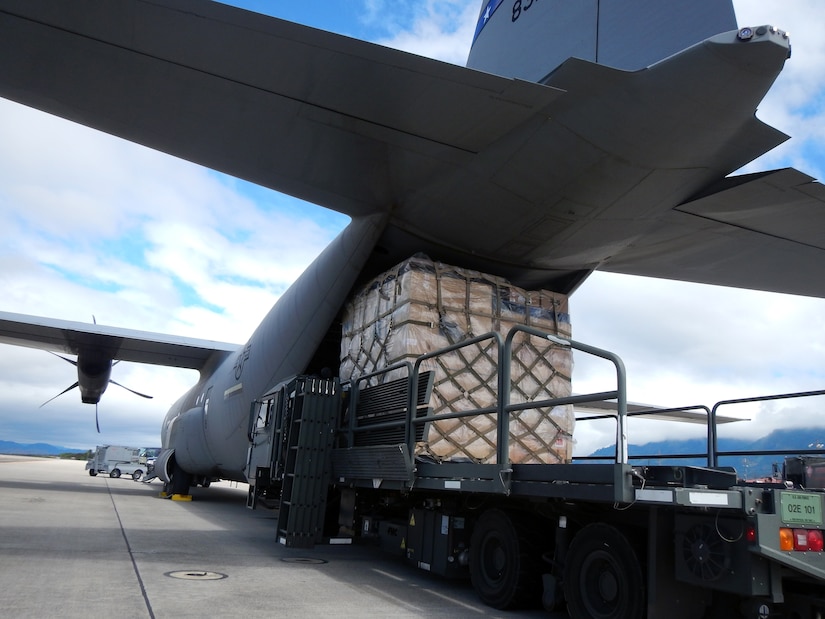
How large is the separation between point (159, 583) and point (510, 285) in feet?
16.9

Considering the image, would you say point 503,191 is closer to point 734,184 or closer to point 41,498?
point 734,184

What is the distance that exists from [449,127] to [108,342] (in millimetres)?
16072

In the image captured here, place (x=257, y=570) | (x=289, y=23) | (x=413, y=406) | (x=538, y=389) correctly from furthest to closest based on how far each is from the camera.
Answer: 1. (x=538, y=389)
2. (x=257, y=570)
3. (x=413, y=406)
4. (x=289, y=23)

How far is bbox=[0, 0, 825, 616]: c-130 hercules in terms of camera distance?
5.16m

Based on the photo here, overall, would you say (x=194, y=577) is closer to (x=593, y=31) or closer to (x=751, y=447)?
(x=751, y=447)

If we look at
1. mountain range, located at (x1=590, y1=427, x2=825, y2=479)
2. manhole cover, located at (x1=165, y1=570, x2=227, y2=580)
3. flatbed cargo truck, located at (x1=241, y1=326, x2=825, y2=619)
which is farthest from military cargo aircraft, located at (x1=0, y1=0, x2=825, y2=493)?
manhole cover, located at (x1=165, y1=570, x2=227, y2=580)

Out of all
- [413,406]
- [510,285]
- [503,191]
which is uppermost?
[503,191]

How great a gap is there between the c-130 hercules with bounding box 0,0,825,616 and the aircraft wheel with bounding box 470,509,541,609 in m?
3.29

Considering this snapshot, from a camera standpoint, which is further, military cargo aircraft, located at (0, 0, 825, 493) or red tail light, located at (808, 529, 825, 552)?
military cargo aircraft, located at (0, 0, 825, 493)

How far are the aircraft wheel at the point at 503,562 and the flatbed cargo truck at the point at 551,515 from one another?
12 mm

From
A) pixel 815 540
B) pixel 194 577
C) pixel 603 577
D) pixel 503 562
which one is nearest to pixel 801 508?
pixel 815 540

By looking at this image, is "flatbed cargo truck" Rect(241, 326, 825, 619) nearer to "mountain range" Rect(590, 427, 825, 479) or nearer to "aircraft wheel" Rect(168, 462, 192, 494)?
Result: "mountain range" Rect(590, 427, 825, 479)

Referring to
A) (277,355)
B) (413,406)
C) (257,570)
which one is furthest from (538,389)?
(277,355)

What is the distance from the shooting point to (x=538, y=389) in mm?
7727
